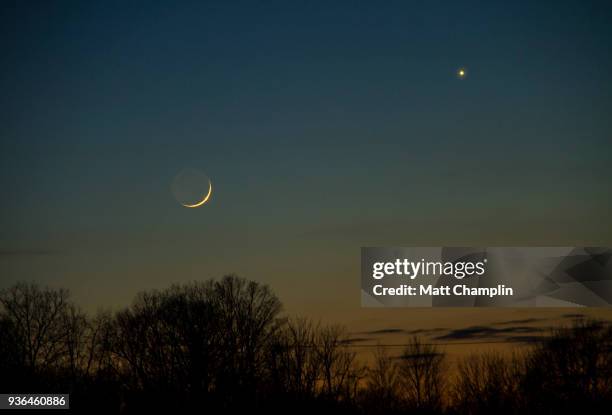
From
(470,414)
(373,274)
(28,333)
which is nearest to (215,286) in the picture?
(28,333)

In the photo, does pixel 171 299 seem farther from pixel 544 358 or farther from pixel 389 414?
pixel 544 358

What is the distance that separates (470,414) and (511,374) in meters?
6.41

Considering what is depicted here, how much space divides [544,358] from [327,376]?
18682mm

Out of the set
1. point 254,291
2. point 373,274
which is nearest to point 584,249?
point 373,274

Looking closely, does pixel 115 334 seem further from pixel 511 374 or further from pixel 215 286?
pixel 511 374

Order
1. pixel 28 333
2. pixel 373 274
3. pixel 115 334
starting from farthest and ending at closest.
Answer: pixel 115 334 < pixel 28 333 < pixel 373 274

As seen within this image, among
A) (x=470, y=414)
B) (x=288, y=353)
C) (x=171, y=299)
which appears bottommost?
(x=470, y=414)

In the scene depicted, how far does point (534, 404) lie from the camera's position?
6950cm

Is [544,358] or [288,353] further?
[288,353]

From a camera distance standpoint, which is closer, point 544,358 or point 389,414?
point 544,358

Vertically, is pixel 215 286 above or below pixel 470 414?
above

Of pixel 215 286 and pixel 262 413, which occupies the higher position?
pixel 215 286

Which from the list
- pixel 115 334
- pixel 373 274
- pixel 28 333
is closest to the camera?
pixel 373 274

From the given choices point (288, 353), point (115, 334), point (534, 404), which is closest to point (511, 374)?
point (534, 404)
